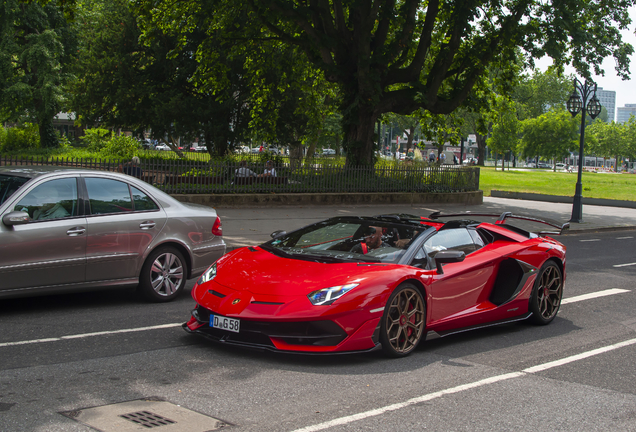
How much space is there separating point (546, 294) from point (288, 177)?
1447 cm

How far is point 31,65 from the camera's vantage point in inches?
1515

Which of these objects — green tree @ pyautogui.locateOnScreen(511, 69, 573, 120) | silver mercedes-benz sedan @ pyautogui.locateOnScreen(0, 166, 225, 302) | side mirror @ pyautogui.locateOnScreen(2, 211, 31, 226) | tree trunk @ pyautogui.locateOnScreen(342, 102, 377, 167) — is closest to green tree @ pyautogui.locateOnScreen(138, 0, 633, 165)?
tree trunk @ pyautogui.locateOnScreen(342, 102, 377, 167)

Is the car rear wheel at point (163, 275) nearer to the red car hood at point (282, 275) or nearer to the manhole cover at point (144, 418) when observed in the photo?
the red car hood at point (282, 275)

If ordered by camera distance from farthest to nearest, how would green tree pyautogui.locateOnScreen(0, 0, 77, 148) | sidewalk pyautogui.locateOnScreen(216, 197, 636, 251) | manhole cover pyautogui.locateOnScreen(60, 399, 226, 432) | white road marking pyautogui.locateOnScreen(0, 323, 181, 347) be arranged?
1. green tree pyautogui.locateOnScreen(0, 0, 77, 148)
2. sidewalk pyautogui.locateOnScreen(216, 197, 636, 251)
3. white road marking pyautogui.locateOnScreen(0, 323, 181, 347)
4. manhole cover pyautogui.locateOnScreen(60, 399, 226, 432)

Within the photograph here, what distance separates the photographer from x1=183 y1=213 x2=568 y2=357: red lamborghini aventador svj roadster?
5.32 m

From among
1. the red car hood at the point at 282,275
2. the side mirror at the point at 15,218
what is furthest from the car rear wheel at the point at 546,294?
the side mirror at the point at 15,218

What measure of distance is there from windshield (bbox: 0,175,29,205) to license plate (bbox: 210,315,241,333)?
9.74ft

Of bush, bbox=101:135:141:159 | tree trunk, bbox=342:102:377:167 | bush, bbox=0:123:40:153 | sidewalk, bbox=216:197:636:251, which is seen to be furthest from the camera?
bush, bbox=0:123:40:153

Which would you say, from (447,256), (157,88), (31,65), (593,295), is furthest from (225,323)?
(31,65)

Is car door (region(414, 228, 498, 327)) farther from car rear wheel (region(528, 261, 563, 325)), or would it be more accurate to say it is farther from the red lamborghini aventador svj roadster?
car rear wheel (region(528, 261, 563, 325))

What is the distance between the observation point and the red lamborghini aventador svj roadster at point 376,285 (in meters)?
5.32

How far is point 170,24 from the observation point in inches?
1025

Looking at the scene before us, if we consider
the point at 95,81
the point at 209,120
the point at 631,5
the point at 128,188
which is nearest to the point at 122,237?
the point at 128,188

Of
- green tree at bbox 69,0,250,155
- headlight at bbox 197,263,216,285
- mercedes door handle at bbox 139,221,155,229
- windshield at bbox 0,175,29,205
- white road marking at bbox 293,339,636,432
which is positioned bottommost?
white road marking at bbox 293,339,636,432
